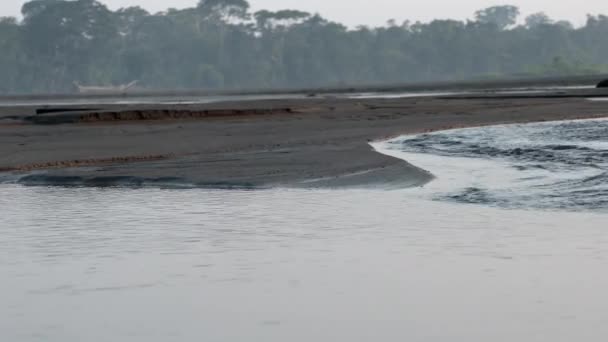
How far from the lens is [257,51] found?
142 meters

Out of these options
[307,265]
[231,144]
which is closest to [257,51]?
[231,144]

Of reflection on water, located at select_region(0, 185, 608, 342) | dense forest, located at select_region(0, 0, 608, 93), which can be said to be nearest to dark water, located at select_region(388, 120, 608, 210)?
reflection on water, located at select_region(0, 185, 608, 342)

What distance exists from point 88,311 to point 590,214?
4465 mm

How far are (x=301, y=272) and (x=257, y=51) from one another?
13596 centimetres

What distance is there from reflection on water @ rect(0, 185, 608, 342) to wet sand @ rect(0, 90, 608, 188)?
219 centimetres

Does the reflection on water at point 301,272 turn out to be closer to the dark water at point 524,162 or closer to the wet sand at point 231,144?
the dark water at point 524,162

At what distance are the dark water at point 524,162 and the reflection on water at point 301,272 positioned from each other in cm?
64

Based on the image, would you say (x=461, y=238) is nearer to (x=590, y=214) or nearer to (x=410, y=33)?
(x=590, y=214)

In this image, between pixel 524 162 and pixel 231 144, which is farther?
pixel 231 144

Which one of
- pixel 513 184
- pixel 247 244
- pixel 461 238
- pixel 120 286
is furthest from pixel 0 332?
pixel 513 184

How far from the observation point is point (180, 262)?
6.97 m

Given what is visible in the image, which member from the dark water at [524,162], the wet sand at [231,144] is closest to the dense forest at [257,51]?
the wet sand at [231,144]

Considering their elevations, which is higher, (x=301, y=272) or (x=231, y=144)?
(x=301, y=272)

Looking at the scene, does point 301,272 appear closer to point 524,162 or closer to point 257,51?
point 524,162
